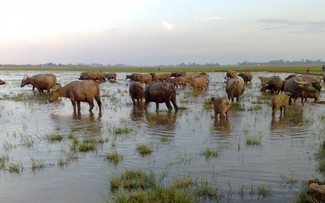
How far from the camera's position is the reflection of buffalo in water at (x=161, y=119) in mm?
13630

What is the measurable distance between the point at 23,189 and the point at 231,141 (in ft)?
18.8

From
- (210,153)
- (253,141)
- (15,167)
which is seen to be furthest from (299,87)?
(15,167)

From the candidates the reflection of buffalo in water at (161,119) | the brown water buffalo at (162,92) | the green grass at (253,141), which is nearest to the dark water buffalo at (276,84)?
the brown water buffalo at (162,92)

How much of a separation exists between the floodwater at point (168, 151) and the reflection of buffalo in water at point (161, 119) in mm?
39

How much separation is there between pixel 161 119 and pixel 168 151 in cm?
534

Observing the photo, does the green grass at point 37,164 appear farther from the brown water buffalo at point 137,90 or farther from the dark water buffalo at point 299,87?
the dark water buffalo at point 299,87

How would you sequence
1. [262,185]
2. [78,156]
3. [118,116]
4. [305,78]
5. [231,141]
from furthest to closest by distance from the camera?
[305,78] < [118,116] < [231,141] < [78,156] < [262,185]

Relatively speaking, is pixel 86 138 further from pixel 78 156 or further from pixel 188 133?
pixel 188 133

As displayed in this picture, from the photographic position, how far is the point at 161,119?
14.8 meters

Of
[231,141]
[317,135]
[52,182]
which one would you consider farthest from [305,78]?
[52,182]

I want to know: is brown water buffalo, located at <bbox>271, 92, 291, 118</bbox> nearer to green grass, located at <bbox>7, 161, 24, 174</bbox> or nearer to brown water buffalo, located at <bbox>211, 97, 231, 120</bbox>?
brown water buffalo, located at <bbox>211, 97, 231, 120</bbox>

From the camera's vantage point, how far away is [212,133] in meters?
11.8

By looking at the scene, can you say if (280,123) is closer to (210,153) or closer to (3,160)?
(210,153)

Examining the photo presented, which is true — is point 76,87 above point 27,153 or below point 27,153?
above
